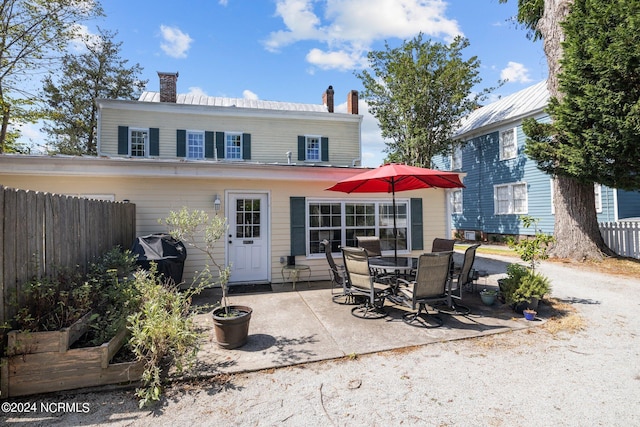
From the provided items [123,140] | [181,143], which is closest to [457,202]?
[181,143]

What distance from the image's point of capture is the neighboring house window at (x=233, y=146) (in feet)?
44.9

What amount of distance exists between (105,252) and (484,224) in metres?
17.0

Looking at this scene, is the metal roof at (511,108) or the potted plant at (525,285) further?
the metal roof at (511,108)

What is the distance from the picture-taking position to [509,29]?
48.7 ft

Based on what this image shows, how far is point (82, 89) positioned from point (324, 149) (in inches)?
630

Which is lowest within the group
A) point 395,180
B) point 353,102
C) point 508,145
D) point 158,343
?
point 158,343

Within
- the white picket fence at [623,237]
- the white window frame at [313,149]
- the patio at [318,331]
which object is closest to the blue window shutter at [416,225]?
the patio at [318,331]

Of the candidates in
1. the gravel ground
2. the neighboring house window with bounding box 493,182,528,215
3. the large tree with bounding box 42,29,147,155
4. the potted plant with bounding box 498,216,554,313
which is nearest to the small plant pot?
the potted plant with bounding box 498,216,554,313

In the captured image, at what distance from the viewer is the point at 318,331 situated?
4207 mm

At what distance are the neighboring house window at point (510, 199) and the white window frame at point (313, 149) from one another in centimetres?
933

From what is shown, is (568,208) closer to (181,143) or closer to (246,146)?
(246,146)

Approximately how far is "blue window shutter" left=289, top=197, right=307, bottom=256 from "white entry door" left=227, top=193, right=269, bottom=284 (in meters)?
0.59

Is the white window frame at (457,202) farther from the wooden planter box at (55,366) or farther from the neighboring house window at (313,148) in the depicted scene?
the wooden planter box at (55,366)

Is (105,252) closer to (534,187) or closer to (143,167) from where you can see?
(143,167)
